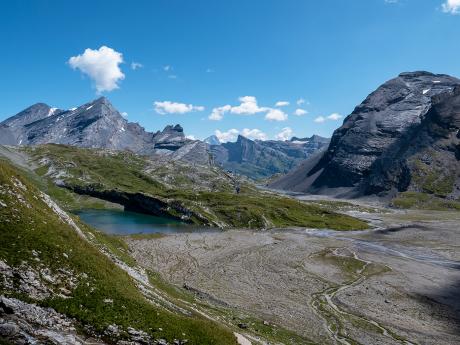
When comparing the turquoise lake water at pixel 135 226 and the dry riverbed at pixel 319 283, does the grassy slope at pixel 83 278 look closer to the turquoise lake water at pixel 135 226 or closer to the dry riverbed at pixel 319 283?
the dry riverbed at pixel 319 283

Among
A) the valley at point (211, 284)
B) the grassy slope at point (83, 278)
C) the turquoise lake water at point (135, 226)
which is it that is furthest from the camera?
the turquoise lake water at point (135, 226)

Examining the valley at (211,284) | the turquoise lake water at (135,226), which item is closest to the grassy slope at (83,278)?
the valley at (211,284)

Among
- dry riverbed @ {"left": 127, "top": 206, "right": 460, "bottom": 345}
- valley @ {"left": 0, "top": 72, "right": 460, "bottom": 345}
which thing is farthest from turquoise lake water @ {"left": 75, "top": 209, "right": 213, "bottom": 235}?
dry riverbed @ {"left": 127, "top": 206, "right": 460, "bottom": 345}

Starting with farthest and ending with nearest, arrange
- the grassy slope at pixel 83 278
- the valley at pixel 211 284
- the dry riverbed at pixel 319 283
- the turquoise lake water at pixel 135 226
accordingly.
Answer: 1. the turquoise lake water at pixel 135 226
2. the dry riverbed at pixel 319 283
3. the grassy slope at pixel 83 278
4. the valley at pixel 211 284

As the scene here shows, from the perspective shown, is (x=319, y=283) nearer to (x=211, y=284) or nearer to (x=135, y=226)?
(x=211, y=284)

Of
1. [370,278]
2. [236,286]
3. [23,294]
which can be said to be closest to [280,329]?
[236,286]

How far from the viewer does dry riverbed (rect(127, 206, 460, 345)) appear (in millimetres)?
60281

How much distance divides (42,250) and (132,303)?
8.90 metres

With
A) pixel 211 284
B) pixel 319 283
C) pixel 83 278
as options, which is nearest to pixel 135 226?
pixel 211 284

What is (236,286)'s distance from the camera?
83.2 meters

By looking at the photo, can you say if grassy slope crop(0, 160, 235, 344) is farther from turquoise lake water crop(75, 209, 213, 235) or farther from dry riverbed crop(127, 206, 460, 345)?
turquoise lake water crop(75, 209, 213, 235)

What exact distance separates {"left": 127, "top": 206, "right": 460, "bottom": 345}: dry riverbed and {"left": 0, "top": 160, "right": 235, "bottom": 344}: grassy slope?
14578mm

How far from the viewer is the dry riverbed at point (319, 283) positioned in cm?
6028

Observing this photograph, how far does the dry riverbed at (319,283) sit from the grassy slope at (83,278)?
1458cm
